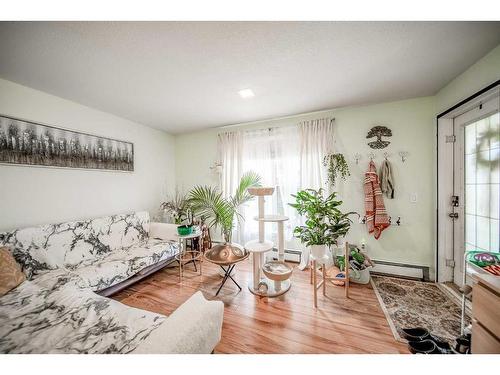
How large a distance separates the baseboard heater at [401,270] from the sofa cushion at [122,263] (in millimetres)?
2871

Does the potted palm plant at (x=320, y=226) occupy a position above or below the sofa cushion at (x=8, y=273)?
above

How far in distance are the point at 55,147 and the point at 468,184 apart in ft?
15.1

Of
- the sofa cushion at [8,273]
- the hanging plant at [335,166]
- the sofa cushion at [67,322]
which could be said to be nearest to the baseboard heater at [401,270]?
the hanging plant at [335,166]

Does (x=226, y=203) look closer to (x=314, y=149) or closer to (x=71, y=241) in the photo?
(x=314, y=149)

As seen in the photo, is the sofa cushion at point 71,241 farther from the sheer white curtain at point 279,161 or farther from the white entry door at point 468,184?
Result: the white entry door at point 468,184

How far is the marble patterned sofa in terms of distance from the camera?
855mm

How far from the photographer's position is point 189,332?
805mm

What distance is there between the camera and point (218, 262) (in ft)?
5.90

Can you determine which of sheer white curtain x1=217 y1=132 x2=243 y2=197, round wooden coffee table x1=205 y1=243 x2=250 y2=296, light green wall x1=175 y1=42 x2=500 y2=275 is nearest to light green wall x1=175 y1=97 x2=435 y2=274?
light green wall x1=175 y1=42 x2=500 y2=275

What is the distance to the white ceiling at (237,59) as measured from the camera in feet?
3.77

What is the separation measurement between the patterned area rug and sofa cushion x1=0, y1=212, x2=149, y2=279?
3.13 metres

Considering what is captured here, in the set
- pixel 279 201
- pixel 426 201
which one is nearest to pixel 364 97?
pixel 426 201

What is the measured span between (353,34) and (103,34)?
1723mm

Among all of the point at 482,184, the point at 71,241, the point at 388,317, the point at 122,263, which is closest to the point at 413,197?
the point at 482,184
